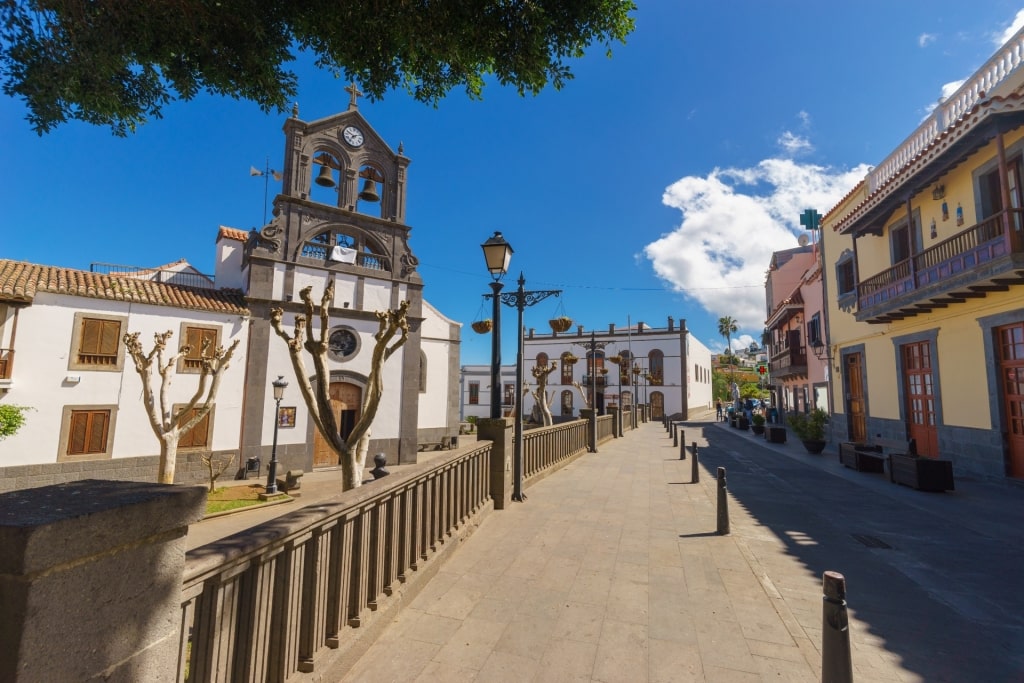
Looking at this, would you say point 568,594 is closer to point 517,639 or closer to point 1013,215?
point 517,639

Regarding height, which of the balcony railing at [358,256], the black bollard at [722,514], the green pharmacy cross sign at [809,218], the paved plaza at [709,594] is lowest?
the paved plaza at [709,594]

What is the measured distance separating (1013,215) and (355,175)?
1909 cm

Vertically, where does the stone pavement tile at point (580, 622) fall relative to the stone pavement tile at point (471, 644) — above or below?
below

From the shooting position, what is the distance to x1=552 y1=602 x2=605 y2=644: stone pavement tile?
11.0 ft

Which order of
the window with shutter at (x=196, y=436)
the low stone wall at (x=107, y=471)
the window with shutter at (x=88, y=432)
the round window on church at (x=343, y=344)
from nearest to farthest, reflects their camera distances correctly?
the low stone wall at (x=107, y=471) < the window with shutter at (x=88, y=432) < the window with shutter at (x=196, y=436) < the round window on church at (x=343, y=344)

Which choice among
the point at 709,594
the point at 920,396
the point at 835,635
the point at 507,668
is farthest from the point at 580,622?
the point at 920,396

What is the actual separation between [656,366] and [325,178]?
3544 centimetres

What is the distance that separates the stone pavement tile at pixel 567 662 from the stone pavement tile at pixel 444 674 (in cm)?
A: 45

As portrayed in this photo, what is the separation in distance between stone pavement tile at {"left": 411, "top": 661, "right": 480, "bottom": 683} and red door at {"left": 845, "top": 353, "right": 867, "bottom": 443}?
17.7 m

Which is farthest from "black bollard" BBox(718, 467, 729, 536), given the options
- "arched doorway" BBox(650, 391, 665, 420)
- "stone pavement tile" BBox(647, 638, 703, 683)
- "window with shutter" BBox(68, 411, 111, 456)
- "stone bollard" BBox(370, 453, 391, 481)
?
"arched doorway" BBox(650, 391, 665, 420)

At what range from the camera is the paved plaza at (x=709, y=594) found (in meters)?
3.03

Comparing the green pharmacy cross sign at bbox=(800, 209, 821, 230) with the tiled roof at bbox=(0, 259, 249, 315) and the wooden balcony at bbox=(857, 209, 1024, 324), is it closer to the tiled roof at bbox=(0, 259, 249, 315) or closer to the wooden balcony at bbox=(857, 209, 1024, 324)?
the wooden balcony at bbox=(857, 209, 1024, 324)

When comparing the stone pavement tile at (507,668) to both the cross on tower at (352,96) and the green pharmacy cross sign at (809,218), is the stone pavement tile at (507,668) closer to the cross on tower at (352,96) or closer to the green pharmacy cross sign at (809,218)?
the cross on tower at (352,96)

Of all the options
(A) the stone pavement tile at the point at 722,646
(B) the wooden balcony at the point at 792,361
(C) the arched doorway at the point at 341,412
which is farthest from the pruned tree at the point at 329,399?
(B) the wooden balcony at the point at 792,361
